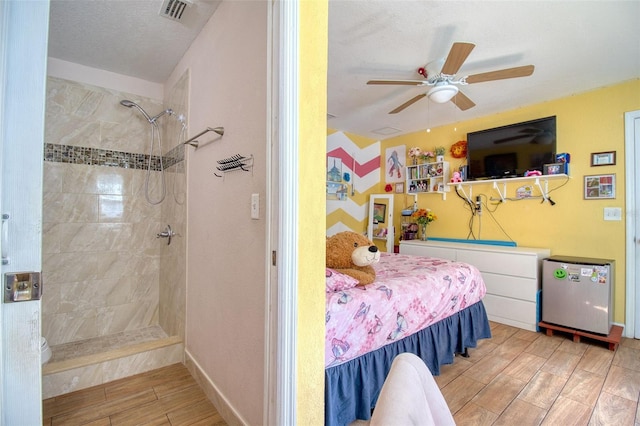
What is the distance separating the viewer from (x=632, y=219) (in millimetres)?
2707

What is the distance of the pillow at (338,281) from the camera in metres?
1.60

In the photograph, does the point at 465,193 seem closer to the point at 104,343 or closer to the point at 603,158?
the point at 603,158

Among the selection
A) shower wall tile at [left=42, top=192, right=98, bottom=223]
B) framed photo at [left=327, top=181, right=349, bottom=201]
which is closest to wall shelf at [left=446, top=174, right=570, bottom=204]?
framed photo at [left=327, top=181, right=349, bottom=201]

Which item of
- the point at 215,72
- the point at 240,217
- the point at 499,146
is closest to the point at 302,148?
the point at 240,217

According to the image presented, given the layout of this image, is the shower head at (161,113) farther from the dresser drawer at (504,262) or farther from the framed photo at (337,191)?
the dresser drawer at (504,262)

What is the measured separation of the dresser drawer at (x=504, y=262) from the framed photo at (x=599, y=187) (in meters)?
0.87

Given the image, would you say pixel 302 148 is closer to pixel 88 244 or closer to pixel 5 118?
pixel 5 118

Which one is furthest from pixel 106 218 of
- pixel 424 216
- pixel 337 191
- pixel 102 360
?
pixel 424 216

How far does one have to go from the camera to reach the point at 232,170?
1501 mm

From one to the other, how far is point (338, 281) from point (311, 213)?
2.20 feet

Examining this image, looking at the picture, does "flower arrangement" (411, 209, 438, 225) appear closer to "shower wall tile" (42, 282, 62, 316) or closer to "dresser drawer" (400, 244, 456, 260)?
"dresser drawer" (400, 244, 456, 260)

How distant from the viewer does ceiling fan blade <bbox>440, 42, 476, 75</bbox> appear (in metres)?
1.77

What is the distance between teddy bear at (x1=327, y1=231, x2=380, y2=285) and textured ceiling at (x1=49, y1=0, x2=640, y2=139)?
4.86ft

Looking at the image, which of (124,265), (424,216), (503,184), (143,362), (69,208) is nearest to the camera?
(143,362)
